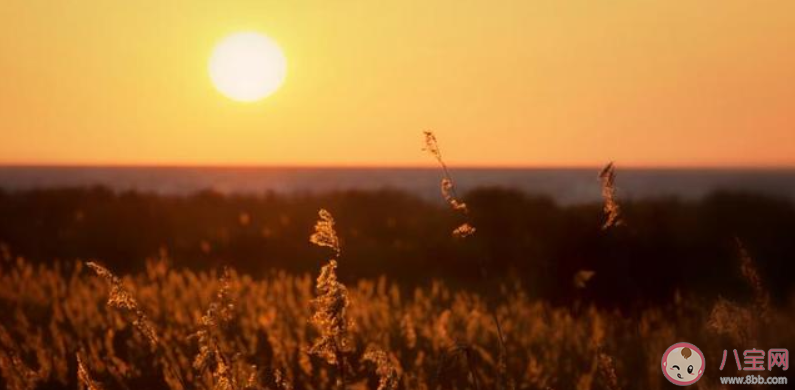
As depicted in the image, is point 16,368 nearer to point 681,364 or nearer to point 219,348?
point 219,348

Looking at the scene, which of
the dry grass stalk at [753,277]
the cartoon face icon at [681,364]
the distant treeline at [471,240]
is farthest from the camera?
the distant treeline at [471,240]

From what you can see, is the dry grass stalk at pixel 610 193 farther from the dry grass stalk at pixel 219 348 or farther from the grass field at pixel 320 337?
the dry grass stalk at pixel 219 348

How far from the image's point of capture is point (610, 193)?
281 cm

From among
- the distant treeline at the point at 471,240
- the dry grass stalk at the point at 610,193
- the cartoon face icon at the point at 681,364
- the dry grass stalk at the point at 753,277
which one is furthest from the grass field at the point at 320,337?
the distant treeline at the point at 471,240

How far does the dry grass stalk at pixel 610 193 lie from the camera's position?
2752 mm

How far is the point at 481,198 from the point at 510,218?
1890mm

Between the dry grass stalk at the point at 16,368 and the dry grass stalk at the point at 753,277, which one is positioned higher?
the dry grass stalk at the point at 753,277

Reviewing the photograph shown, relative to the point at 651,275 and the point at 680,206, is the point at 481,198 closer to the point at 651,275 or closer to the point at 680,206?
the point at 680,206

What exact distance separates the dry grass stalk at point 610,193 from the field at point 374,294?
1.30 ft

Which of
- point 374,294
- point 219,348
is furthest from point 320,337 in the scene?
point 374,294

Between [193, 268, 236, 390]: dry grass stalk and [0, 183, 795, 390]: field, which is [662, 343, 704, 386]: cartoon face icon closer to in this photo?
[0, 183, 795, 390]: field

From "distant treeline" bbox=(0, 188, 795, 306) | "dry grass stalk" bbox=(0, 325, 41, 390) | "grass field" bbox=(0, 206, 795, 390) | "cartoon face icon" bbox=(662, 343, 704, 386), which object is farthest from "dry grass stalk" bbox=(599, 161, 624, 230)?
"distant treeline" bbox=(0, 188, 795, 306)

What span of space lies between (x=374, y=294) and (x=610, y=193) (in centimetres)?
1103

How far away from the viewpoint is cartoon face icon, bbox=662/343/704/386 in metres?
4.38
